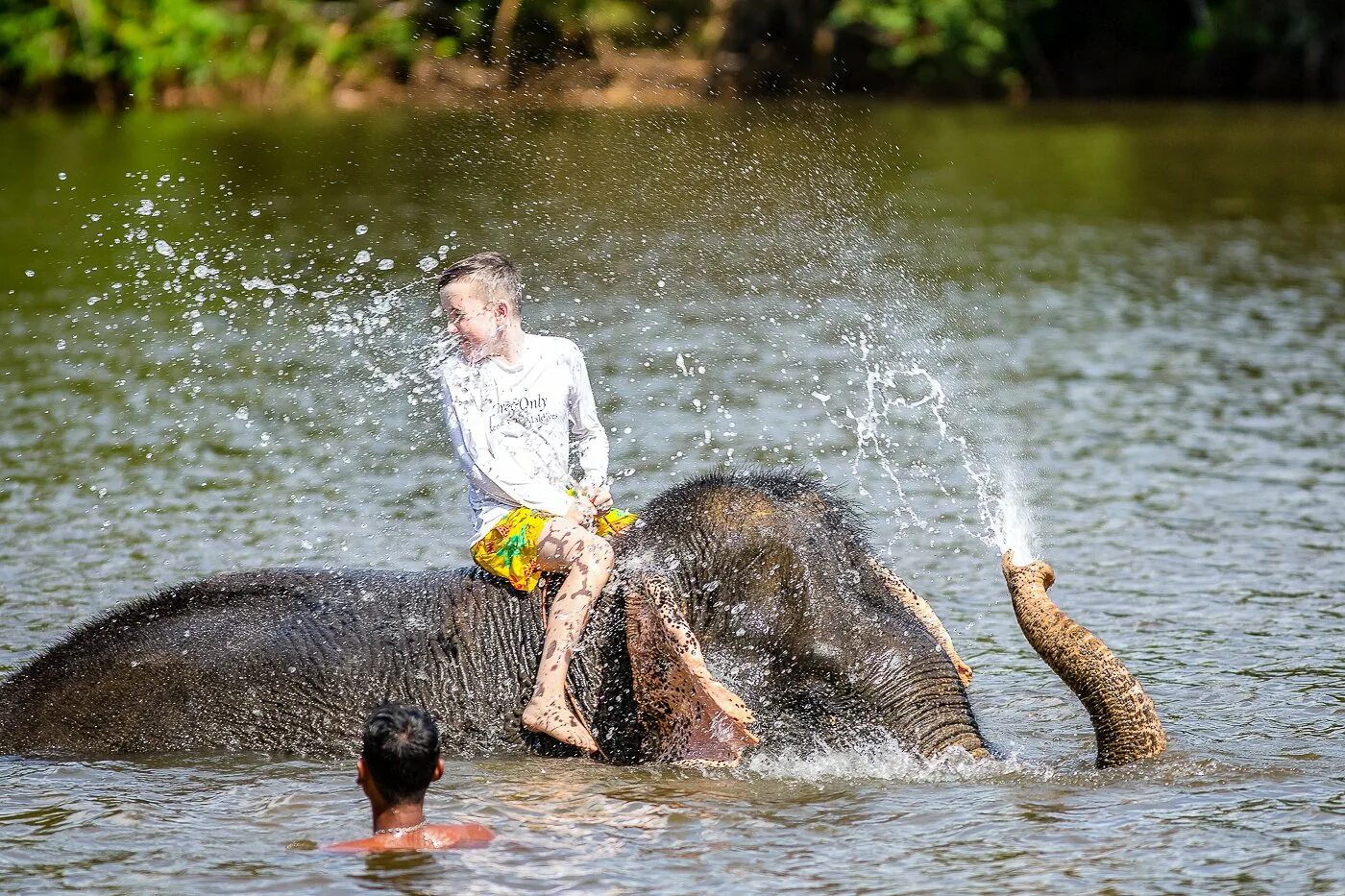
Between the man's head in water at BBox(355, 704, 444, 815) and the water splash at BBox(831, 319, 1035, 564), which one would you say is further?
the water splash at BBox(831, 319, 1035, 564)

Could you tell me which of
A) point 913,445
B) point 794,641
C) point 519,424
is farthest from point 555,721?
point 913,445

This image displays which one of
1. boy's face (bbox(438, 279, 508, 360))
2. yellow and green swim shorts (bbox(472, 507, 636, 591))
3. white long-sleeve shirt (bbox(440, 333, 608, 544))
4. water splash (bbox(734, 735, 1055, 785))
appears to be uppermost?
boy's face (bbox(438, 279, 508, 360))

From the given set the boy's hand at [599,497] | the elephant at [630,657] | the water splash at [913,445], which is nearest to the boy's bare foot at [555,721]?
the elephant at [630,657]

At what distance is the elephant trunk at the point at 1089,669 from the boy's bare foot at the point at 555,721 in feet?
5.71

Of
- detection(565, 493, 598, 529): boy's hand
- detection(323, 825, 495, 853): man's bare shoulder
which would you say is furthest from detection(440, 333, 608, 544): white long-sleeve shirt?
detection(323, 825, 495, 853): man's bare shoulder

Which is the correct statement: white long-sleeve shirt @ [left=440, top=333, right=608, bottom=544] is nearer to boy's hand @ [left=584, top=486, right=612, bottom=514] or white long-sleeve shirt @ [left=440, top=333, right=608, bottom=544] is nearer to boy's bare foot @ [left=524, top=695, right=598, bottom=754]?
boy's hand @ [left=584, top=486, right=612, bottom=514]

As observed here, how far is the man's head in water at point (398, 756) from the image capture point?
20.4 feet

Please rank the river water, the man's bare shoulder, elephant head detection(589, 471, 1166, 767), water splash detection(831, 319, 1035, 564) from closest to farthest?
the man's bare shoulder, the river water, elephant head detection(589, 471, 1166, 767), water splash detection(831, 319, 1035, 564)

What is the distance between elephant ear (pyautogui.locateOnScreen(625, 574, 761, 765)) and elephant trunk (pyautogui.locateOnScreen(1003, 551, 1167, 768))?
45.4 inches

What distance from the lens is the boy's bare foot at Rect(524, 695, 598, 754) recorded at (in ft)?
22.9

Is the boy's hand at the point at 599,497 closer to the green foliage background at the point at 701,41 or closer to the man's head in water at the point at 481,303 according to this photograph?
the man's head in water at the point at 481,303

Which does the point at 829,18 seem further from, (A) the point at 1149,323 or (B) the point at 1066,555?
(B) the point at 1066,555

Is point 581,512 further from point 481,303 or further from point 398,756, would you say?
point 398,756

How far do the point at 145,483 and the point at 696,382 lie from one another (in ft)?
16.4
